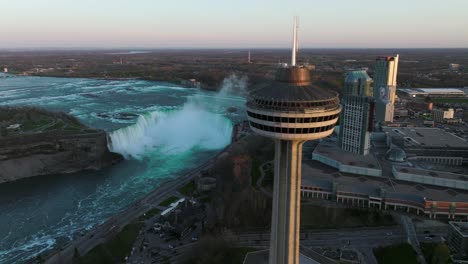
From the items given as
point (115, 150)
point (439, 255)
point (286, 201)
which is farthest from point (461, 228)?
point (115, 150)

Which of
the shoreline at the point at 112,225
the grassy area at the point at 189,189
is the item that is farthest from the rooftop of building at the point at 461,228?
the shoreline at the point at 112,225

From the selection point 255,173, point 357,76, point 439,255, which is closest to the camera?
point 439,255

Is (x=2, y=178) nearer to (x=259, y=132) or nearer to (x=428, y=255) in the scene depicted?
(x=259, y=132)

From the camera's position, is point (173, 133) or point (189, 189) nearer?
point (189, 189)

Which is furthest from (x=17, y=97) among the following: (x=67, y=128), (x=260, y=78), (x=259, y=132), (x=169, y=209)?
(x=259, y=132)

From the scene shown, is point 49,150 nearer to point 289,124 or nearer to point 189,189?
point 189,189

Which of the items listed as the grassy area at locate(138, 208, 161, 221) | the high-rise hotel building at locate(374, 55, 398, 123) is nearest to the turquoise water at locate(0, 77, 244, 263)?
the grassy area at locate(138, 208, 161, 221)

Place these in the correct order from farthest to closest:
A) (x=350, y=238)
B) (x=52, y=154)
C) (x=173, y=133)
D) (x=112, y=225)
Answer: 1. (x=173, y=133)
2. (x=52, y=154)
3. (x=112, y=225)
4. (x=350, y=238)
